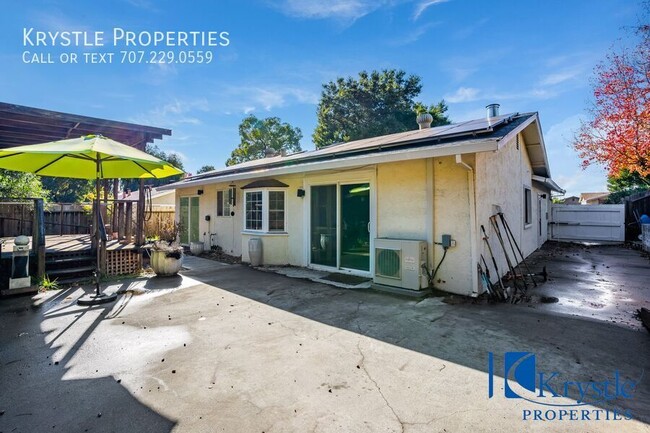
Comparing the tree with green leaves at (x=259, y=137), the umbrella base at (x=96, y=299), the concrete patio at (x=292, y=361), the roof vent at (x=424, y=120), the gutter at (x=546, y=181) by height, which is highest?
the tree with green leaves at (x=259, y=137)

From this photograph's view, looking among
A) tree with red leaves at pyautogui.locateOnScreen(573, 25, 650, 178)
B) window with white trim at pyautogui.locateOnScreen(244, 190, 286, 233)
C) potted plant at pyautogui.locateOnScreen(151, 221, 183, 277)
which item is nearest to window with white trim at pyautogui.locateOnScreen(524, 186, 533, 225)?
tree with red leaves at pyautogui.locateOnScreen(573, 25, 650, 178)

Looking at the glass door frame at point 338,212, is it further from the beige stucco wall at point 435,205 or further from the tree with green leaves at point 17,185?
the tree with green leaves at point 17,185

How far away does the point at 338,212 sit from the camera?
710 centimetres

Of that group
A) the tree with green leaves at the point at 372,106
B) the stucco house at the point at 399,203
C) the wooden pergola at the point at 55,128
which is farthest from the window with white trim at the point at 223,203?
the tree with green leaves at the point at 372,106

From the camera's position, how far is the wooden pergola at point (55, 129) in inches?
251

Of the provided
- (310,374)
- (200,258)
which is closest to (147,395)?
(310,374)

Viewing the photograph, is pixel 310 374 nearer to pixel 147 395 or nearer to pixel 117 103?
pixel 147 395

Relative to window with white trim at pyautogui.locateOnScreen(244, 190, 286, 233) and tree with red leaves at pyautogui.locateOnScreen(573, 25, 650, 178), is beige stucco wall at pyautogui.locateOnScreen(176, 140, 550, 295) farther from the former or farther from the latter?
tree with red leaves at pyautogui.locateOnScreen(573, 25, 650, 178)

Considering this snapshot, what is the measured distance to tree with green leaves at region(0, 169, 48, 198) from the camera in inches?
381

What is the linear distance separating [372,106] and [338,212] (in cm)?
2040

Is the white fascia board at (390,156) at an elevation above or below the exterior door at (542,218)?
above

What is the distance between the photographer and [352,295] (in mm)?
5477

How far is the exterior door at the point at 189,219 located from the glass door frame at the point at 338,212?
240 inches

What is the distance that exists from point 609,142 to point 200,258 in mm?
17521
